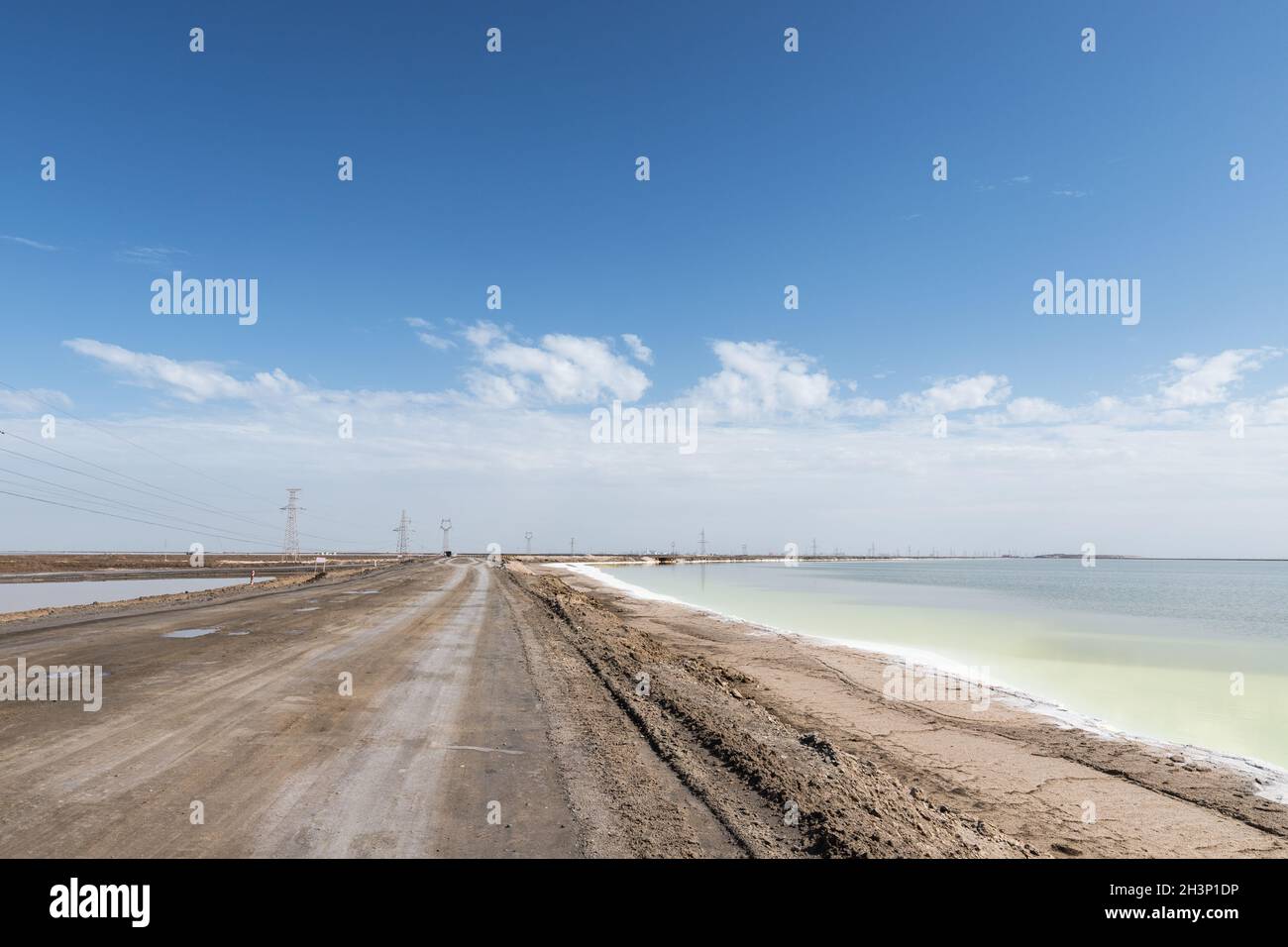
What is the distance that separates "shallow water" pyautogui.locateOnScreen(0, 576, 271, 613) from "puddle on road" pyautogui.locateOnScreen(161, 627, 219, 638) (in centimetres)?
1702

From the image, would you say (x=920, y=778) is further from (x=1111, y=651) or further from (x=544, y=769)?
(x=1111, y=651)

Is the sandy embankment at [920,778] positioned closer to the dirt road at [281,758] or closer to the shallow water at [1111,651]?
the dirt road at [281,758]

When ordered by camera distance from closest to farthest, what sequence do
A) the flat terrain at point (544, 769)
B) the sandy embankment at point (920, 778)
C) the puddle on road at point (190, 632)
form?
the flat terrain at point (544, 769)
the sandy embankment at point (920, 778)
the puddle on road at point (190, 632)

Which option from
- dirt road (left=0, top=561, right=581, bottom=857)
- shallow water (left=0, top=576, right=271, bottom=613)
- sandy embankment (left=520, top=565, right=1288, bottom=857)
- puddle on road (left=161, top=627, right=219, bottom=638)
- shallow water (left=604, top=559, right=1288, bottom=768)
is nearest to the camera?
dirt road (left=0, top=561, right=581, bottom=857)

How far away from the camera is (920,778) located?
29.2 ft

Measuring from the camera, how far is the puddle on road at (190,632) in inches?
691

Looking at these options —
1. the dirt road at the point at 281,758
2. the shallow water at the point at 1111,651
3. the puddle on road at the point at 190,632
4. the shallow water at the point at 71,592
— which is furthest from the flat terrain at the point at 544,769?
the shallow water at the point at 71,592

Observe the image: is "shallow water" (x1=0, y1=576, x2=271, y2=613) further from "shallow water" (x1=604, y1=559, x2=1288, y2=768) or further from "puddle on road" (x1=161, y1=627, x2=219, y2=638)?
"shallow water" (x1=604, y1=559, x2=1288, y2=768)

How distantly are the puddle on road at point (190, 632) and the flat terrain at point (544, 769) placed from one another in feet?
4.96

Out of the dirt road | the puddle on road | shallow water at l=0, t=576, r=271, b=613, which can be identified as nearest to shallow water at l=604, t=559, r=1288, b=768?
the dirt road

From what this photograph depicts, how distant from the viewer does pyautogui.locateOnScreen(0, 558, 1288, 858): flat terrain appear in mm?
5664

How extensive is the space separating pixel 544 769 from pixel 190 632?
1641cm
